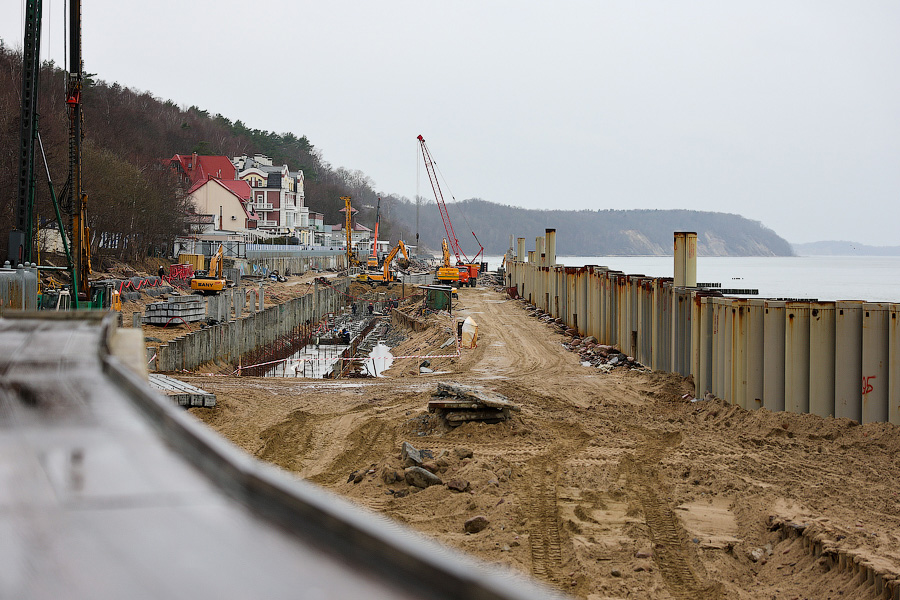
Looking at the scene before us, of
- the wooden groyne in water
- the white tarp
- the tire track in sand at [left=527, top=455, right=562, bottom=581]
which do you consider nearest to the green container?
the white tarp

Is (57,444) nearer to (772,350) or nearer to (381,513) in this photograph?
(381,513)

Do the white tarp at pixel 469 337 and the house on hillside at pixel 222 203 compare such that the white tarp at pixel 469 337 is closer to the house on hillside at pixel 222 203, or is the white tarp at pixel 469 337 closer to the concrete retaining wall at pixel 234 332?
the concrete retaining wall at pixel 234 332

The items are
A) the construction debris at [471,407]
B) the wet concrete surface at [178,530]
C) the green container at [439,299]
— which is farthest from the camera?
the green container at [439,299]

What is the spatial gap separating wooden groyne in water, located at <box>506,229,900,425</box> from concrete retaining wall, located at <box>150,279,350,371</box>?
1499 cm

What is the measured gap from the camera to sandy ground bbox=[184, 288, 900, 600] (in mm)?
7246

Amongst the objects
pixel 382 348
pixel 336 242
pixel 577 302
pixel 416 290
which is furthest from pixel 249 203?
pixel 577 302

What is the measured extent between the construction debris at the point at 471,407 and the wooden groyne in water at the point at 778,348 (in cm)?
399

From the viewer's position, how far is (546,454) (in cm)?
1090

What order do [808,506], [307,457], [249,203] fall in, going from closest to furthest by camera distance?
[808,506], [307,457], [249,203]

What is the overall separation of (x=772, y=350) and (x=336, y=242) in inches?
4866

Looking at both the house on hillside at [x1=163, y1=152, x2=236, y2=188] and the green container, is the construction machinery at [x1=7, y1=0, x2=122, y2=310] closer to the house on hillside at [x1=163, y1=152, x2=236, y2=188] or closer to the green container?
the green container

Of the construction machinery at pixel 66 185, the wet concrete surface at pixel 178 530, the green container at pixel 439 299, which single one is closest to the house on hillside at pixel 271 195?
the green container at pixel 439 299

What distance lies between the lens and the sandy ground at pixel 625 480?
7246 mm

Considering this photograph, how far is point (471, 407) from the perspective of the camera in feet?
40.4
